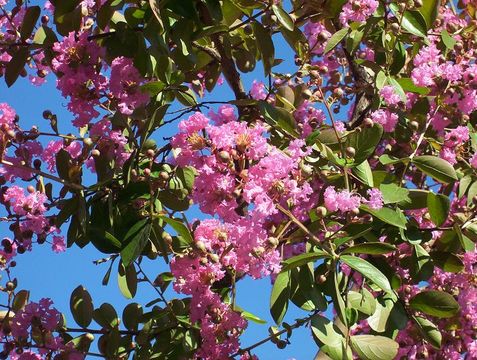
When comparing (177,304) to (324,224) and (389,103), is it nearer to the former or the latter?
(324,224)

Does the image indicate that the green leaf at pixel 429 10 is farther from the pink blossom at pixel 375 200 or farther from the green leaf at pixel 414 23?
the pink blossom at pixel 375 200

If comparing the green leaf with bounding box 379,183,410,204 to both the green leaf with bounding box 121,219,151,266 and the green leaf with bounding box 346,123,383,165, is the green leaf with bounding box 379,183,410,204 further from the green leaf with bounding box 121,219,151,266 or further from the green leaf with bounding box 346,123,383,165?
the green leaf with bounding box 121,219,151,266

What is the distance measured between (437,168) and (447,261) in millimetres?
272

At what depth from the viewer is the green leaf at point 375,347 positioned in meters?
2.04

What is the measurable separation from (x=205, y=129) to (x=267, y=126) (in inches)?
15.2

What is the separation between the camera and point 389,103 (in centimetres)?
236

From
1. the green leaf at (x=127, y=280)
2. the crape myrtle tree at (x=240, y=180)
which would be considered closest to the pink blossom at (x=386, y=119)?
the crape myrtle tree at (x=240, y=180)

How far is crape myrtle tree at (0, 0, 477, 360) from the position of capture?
6.50 ft

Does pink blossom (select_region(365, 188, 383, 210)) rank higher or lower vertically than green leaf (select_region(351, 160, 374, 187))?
lower

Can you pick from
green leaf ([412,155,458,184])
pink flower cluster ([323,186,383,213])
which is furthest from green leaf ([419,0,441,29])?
pink flower cluster ([323,186,383,213])

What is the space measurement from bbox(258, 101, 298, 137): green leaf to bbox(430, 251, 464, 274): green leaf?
568 mm

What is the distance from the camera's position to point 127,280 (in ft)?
7.80

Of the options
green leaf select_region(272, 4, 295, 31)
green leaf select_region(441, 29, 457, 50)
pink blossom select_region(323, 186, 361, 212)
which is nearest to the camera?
pink blossom select_region(323, 186, 361, 212)

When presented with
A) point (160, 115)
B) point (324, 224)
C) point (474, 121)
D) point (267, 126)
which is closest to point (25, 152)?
point (160, 115)
